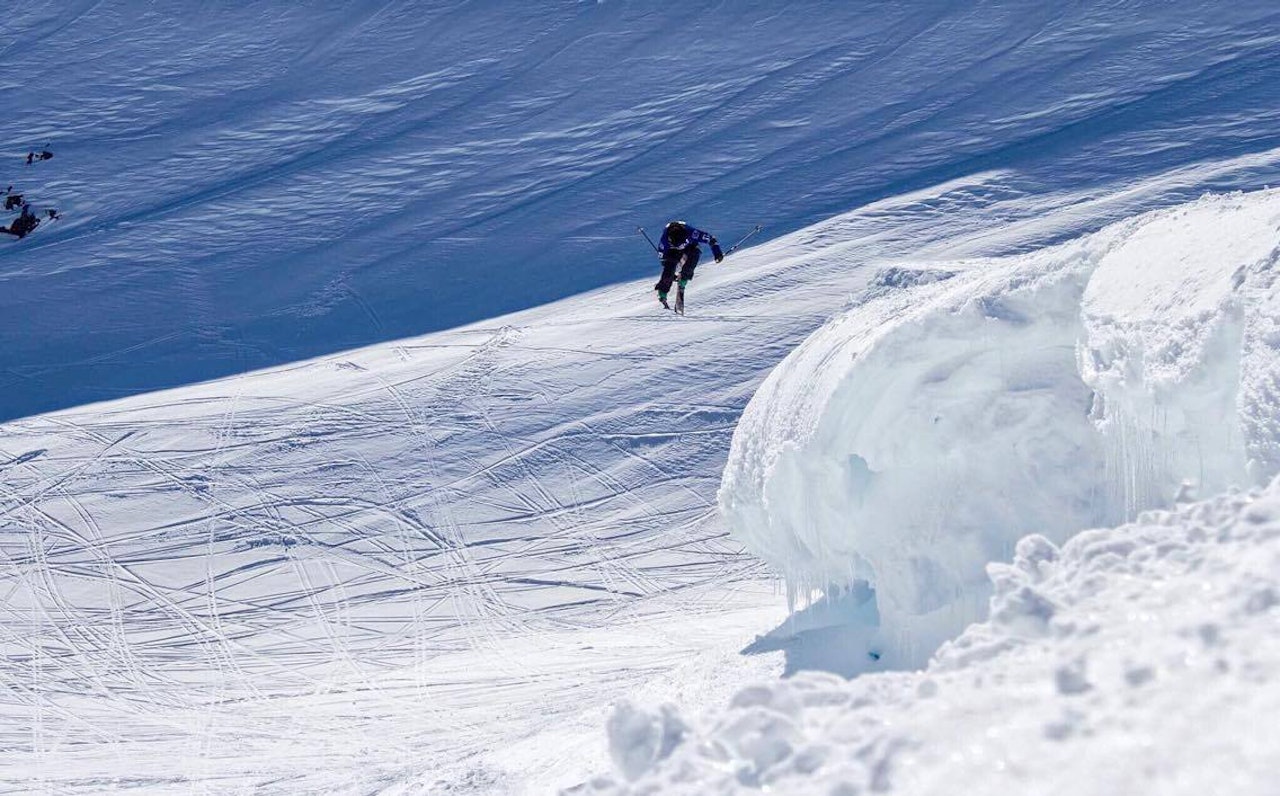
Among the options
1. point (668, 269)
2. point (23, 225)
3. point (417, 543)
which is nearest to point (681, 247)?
point (668, 269)

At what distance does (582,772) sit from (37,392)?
16814 mm

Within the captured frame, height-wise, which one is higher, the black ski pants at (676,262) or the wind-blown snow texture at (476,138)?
the wind-blown snow texture at (476,138)

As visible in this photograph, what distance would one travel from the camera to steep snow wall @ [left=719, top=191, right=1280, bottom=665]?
322 inches

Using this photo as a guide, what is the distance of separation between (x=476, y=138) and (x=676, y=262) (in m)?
13.0

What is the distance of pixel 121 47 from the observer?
105ft

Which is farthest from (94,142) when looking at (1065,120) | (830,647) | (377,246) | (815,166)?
(830,647)

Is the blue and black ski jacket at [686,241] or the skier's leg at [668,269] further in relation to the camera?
Result: the skier's leg at [668,269]

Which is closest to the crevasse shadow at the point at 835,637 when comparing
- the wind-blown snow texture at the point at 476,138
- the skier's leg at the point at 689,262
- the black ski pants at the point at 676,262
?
the black ski pants at the point at 676,262

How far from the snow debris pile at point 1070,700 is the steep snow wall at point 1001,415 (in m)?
2.48

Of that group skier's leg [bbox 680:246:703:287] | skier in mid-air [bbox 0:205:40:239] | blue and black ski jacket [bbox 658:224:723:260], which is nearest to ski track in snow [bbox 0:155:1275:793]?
skier's leg [bbox 680:246:703:287]

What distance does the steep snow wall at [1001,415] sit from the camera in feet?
26.8

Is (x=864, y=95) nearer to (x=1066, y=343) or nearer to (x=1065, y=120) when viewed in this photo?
(x=1065, y=120)

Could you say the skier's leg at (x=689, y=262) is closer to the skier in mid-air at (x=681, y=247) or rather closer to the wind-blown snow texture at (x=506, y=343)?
the skier in mid-air at (x=681, y=247)

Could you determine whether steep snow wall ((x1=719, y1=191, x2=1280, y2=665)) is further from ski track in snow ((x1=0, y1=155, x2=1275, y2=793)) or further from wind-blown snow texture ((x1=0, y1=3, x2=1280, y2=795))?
ski track in snow ((x1=0, y1=155, x2=1275, y2=793))
